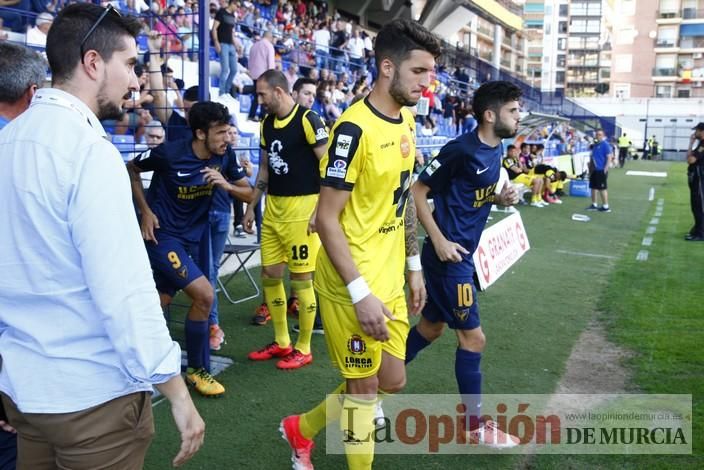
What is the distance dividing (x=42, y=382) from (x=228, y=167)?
313 centimetres

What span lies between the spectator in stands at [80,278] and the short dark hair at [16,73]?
1074mm

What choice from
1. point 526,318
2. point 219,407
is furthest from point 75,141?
point 526,318

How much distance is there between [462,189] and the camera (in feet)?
12.5

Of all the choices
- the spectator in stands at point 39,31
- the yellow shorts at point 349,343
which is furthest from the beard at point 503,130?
the spectator in stands at point 39,31

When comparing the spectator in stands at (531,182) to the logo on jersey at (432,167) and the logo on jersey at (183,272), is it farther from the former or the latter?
the logo on jersey at (183,272)

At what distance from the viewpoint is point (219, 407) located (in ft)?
13.8

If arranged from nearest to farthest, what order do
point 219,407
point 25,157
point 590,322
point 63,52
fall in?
point 25,157
point 63,52
point 219,407
point 590,322

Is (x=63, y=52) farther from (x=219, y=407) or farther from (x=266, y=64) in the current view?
(x=266, y=64)

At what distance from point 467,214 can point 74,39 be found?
2.66 m

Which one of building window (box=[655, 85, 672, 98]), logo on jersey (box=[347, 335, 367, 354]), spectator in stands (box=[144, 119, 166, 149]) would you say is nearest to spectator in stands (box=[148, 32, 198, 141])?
spectator in stands (box=[144, 119, 166, 149])

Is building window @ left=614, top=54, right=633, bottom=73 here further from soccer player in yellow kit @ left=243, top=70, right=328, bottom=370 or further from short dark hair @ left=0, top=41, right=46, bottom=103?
short dark hair @ left=0, top=41, right=46, bottom=103

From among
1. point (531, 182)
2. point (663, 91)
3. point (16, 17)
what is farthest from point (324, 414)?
point (663, 91)

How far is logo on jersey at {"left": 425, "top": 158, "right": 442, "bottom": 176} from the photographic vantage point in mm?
3768

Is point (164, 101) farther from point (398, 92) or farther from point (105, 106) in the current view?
point (105, 106)
